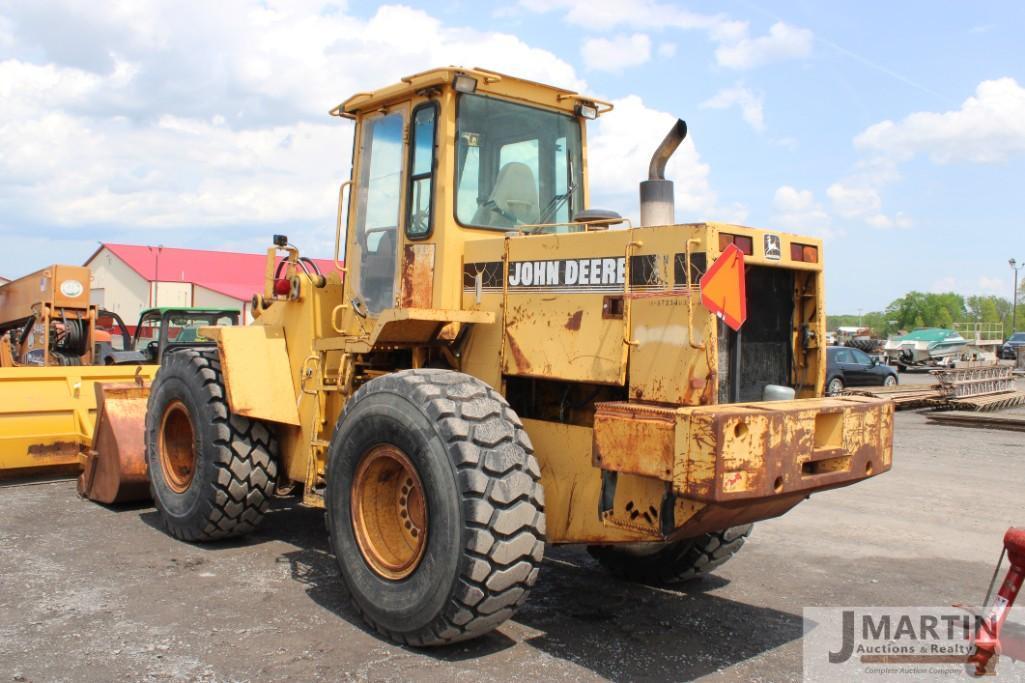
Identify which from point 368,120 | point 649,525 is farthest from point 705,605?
point 368,120

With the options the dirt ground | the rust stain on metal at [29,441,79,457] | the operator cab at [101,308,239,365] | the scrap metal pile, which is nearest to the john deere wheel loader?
the dirt ground

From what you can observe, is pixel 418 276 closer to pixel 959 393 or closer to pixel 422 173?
pixel 422 173

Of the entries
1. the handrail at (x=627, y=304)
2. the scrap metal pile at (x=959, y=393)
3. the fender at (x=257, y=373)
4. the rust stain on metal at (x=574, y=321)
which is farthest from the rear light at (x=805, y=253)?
the scrap metal pile at (x=959, y=393)

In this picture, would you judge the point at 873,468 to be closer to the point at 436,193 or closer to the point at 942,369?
the point at 436,193

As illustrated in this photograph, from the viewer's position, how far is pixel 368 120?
621cm

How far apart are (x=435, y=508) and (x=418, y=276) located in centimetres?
172

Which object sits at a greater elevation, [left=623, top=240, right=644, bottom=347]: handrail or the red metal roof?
the red metal roof

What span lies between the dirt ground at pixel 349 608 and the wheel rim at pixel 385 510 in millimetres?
429

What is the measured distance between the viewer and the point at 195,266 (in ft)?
158

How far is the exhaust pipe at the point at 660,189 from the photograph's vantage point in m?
4.83

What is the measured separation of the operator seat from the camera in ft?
18.5

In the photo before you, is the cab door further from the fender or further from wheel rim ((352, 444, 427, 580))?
wheel rim ((352, 444, 427, 580))

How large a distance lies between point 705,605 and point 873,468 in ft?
5.05

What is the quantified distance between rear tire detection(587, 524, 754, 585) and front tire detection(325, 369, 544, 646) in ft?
4.75
